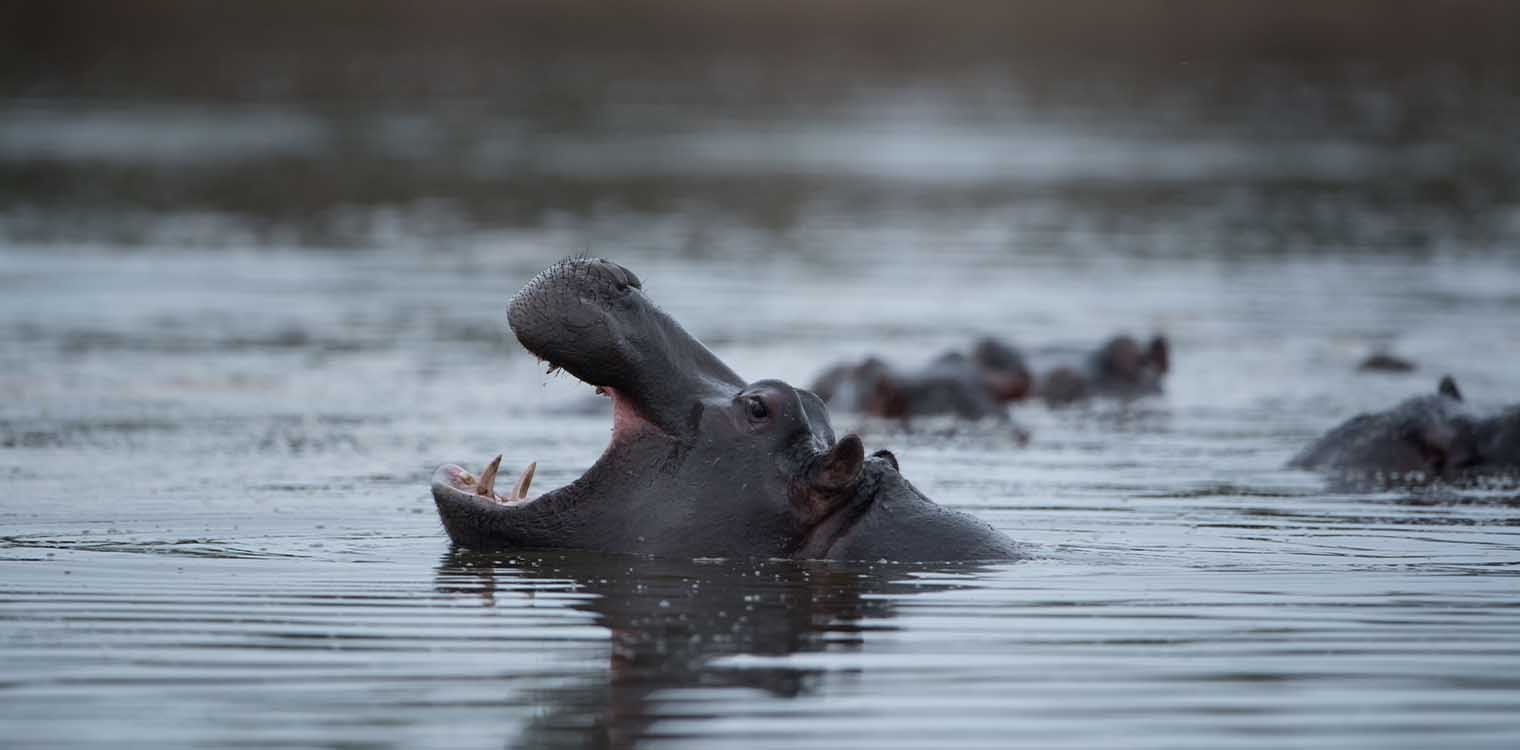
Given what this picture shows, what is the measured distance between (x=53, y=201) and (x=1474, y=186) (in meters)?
20.2

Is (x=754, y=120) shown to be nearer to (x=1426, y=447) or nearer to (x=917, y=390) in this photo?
(x=917, y=390)

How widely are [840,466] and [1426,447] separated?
5002mm

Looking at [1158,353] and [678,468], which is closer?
[678,468]

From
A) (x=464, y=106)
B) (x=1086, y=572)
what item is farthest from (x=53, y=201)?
(x=464, y=106)

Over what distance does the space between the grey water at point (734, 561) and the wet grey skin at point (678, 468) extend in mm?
124

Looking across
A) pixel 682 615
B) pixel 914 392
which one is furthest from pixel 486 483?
pixel 914 392

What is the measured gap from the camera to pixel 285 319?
20.0m

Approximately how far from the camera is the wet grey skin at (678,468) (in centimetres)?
819

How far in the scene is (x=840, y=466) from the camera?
8.26 meters

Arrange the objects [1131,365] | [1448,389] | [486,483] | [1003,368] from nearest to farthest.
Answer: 1. [486,483]
2. [1448,389]
3. [1003,368]
4. [1131,365]

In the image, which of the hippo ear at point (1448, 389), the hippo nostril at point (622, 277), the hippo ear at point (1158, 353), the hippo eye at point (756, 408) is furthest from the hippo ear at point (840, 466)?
the hippo ear at point (1158, 353)

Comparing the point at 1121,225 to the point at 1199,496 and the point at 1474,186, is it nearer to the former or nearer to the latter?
the point at 1474,186

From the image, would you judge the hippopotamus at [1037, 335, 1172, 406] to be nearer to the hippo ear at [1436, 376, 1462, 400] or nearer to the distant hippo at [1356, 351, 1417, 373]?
the distant hippo at [1356, 351, 1417, 373]

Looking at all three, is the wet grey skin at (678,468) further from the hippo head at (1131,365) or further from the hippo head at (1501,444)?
the hippo head at (1131,365)
